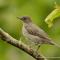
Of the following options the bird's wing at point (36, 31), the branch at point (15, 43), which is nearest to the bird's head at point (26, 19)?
the bird's wing at point (36, 31)

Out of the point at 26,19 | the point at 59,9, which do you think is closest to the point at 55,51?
the point at 26,19

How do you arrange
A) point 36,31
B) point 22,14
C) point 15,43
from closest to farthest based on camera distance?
point 15,43 → point 36,31 → point 22,14

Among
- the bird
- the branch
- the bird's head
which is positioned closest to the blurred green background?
the bird's head

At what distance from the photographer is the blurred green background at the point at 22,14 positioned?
4.69 meters

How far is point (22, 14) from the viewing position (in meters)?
5.21

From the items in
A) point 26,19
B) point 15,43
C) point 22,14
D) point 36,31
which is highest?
point 22,14

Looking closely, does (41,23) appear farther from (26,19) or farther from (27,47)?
(27,47)

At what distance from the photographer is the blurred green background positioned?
15.4 feet

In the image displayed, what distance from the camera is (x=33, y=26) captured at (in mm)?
4027

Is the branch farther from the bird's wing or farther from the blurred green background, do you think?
the blurred green background

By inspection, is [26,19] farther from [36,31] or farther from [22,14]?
[22,14]

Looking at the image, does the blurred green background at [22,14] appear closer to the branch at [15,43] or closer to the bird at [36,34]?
the bird at [36,34]

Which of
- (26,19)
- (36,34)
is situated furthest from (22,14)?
(36,34)

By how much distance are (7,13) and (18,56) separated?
78 cm
